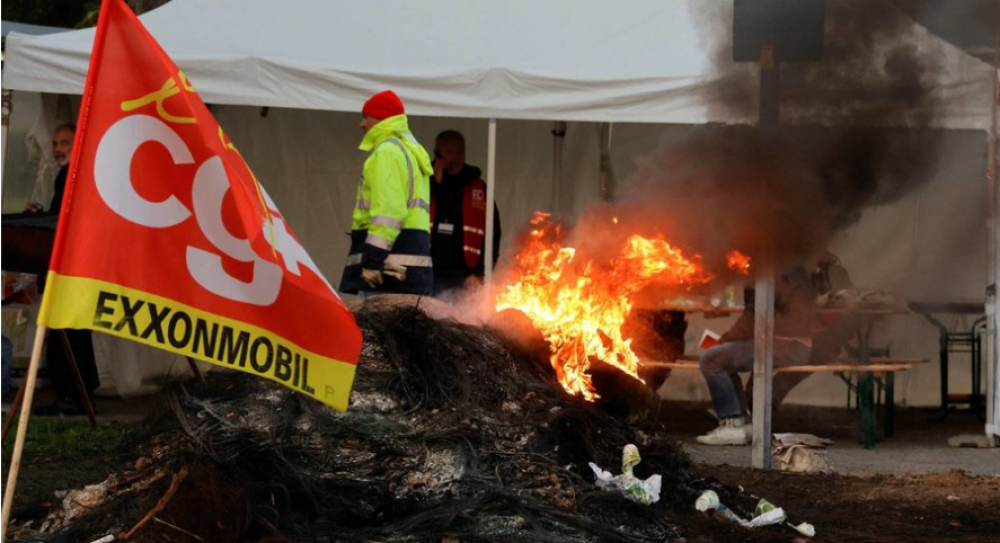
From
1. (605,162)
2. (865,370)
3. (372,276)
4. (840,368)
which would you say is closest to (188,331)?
(372,276)

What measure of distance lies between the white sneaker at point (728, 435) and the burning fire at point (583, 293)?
183 centimetres

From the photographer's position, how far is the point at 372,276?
8.45 metres

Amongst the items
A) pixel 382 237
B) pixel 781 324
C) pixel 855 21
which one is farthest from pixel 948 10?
pixel 382 237

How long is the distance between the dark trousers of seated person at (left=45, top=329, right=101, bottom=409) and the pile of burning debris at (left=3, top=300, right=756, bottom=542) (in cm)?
484

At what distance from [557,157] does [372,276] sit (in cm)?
480

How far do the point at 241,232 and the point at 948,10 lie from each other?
6698 millimetres

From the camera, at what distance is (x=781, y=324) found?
422 inches

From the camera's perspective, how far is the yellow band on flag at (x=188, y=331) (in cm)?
467

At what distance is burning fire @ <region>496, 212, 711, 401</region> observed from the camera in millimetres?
7871

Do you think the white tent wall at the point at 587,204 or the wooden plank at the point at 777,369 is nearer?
the wooden plank at the point at 777,369

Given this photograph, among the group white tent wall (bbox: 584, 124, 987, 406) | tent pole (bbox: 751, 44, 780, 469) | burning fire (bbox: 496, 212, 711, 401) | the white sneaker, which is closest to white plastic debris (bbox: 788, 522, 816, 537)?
burning fire (bbox: 496, 212, 711, 401)

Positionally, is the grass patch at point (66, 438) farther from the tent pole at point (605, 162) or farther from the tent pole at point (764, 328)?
the tent pole at point (605, 162)

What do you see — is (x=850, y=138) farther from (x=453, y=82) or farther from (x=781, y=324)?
(x=453, y=82)

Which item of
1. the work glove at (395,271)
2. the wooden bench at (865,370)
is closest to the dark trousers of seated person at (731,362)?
the wooden bench at (865,370)
